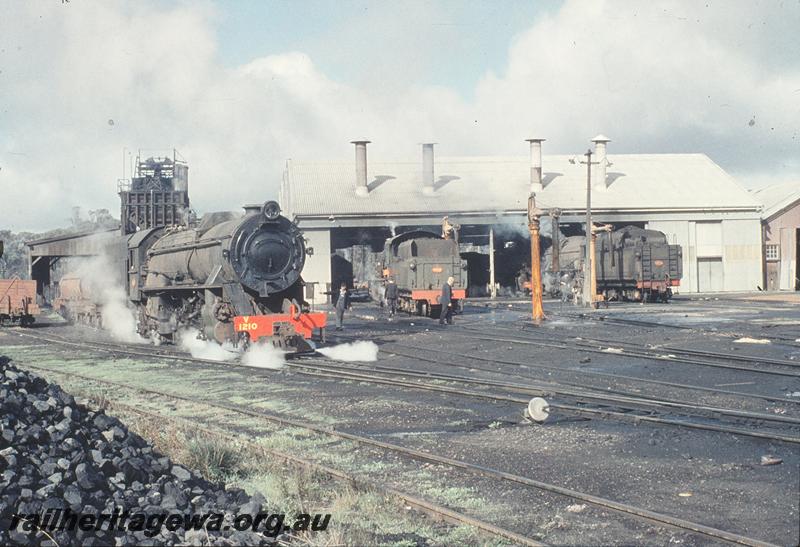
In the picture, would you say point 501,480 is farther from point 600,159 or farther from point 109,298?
point 600,159

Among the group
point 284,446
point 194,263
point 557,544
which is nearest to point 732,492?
point 557,544

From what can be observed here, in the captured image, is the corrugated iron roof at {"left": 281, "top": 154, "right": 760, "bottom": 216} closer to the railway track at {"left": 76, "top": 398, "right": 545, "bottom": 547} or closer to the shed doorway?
the shed doorway

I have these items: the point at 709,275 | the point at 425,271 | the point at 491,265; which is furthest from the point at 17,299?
the point at 709,275

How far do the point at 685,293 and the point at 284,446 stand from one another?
43881 millimetres

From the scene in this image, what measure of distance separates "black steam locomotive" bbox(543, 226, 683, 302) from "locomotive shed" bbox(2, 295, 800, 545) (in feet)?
50.0

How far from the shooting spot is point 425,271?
102 ft

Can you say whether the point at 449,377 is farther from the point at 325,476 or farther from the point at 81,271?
the point at 81,271

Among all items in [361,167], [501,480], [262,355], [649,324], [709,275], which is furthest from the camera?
[361,167]

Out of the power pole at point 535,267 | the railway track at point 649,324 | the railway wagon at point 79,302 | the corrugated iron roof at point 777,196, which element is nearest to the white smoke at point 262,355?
the power pole at point 535,267

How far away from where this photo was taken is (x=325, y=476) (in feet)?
25.4

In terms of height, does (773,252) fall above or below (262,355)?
above

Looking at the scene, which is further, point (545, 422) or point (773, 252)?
point (773, 252)

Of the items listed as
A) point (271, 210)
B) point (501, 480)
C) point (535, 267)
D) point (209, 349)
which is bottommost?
point (501, 480)

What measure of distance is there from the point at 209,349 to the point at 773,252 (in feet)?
147
